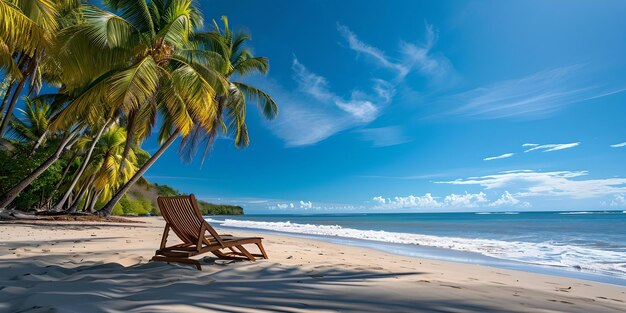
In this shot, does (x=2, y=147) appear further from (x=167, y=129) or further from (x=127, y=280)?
(x=127, y=280)

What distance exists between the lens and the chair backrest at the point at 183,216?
4465mm

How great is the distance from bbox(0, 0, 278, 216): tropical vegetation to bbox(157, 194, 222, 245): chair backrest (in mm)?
5579

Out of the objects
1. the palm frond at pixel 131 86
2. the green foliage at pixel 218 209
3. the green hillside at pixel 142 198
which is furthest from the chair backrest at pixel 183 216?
the green foliage at pixel 218 209

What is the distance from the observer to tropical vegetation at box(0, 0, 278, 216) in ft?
32.2

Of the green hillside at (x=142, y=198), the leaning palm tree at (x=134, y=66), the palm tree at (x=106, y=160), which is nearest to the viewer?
the leaning palm tree at (x=134, y=66)

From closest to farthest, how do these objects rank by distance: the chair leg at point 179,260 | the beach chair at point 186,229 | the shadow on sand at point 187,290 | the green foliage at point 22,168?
1. the shadow on sand at point 187,290
2. the chair leg at point 179,260
3. the beach chair at point 186,229
4. the green foliage at point 22,168

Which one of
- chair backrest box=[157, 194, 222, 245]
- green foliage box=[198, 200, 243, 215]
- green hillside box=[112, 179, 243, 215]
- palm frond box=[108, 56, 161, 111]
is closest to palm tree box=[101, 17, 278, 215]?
palm frond box=[108, 56, 161, 111]

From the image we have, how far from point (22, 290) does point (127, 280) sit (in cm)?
78

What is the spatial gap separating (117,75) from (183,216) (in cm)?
723

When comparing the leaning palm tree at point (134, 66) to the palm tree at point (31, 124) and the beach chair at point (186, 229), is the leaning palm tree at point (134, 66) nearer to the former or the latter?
the beach chair at point (186, 229)

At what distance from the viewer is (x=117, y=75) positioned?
10.1 metres

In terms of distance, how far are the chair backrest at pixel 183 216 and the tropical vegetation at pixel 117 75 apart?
18.3 ft

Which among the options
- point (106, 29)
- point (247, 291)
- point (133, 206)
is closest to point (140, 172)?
point (106, 29)

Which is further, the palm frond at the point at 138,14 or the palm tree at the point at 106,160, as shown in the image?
the palm tree at the point at 106,160
